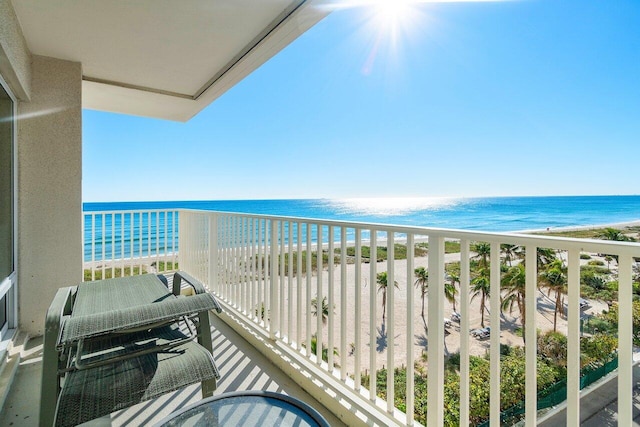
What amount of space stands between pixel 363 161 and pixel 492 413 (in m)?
33.3

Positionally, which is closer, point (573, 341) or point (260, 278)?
point (573, 341)

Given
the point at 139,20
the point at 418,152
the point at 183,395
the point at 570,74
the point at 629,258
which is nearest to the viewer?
the point at 629,258

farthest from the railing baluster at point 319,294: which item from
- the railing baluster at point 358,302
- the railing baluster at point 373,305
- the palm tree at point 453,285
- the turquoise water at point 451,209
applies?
the turquoise water at point 451,209

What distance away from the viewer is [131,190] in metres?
30.0

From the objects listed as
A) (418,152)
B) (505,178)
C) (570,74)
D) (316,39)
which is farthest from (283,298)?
(505,178)

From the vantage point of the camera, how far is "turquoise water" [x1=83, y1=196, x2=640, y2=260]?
2508 cm

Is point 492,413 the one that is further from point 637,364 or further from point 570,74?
point 570,74

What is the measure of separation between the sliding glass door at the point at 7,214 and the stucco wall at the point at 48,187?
9 cm

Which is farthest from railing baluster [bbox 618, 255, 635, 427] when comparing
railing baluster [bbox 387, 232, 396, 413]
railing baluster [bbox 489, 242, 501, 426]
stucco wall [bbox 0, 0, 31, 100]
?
stucco wall [bbox 0, 0, 31, 100]

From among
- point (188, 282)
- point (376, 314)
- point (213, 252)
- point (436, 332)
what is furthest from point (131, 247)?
point (436, 332)

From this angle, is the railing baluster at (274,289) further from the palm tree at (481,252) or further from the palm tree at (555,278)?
the palm tree at (555,278)

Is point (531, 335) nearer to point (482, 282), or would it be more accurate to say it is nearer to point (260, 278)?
point (482, 282)

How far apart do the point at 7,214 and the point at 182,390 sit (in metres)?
2.00

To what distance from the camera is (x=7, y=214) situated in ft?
7.83
